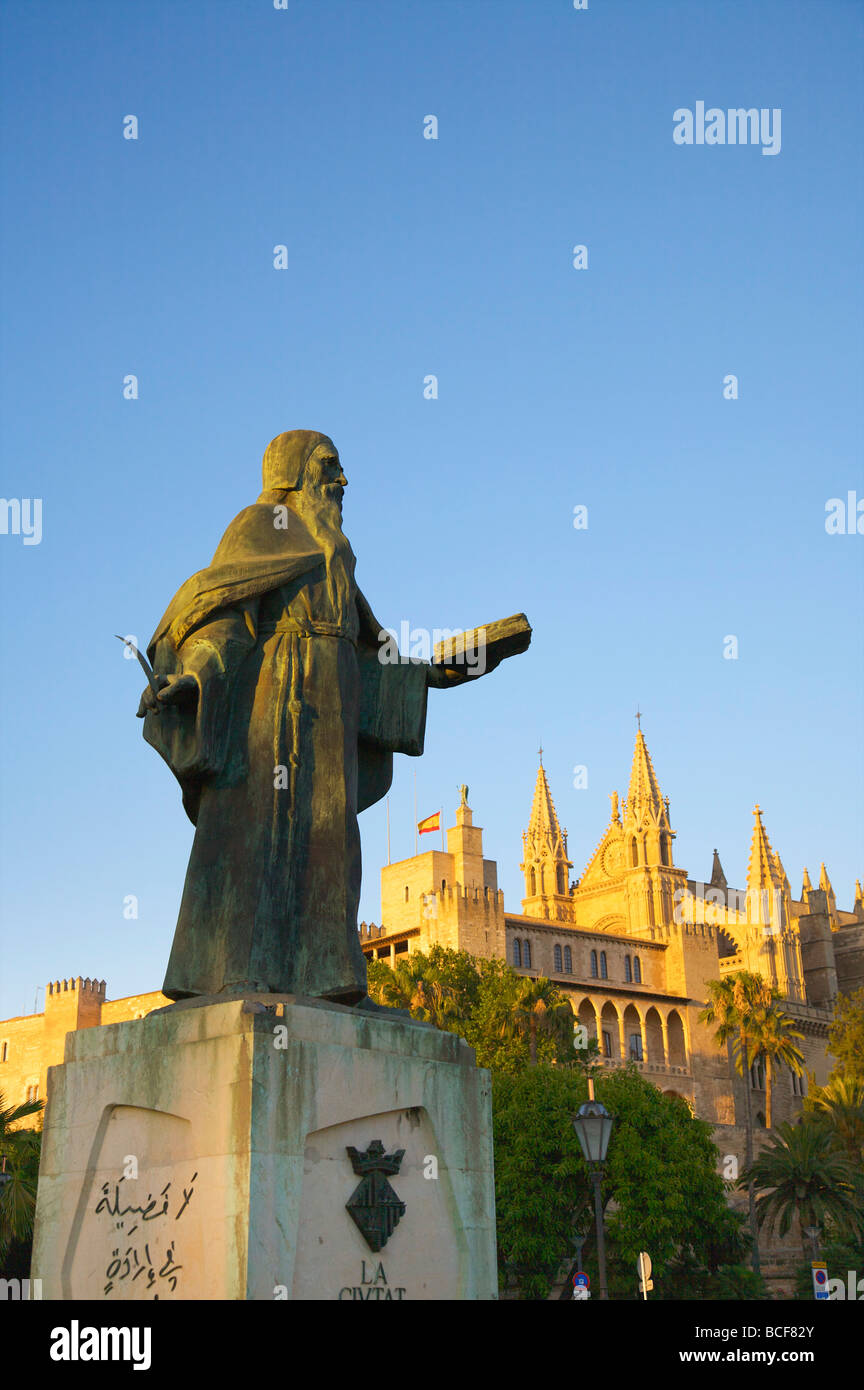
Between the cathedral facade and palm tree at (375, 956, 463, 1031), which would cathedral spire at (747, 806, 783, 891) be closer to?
the cathedral facade

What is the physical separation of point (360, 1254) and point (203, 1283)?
2.49 ft

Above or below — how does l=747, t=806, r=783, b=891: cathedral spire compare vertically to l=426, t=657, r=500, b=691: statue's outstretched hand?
above

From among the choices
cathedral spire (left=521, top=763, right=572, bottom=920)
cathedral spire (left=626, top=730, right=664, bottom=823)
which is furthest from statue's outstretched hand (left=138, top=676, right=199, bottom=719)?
cathedral spire (left=521, top=763, right=572, bottom=920)

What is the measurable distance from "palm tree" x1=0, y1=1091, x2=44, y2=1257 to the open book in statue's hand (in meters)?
24.0

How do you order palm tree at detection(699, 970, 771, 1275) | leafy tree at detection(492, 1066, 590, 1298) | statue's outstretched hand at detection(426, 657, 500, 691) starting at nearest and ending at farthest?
statue's outstretched hand at detection(426, 657, 500, 691), leafy tree at detection(492, 1066, 590, 1298), palm tree at detection(699, 970, 771, 1275)

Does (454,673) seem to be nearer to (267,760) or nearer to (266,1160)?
(267,760)

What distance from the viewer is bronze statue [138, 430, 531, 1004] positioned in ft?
22.7

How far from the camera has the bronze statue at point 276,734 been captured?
6910 mm

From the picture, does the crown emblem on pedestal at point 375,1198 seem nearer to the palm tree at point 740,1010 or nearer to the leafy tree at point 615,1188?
the leafy tree at point 615,1188
